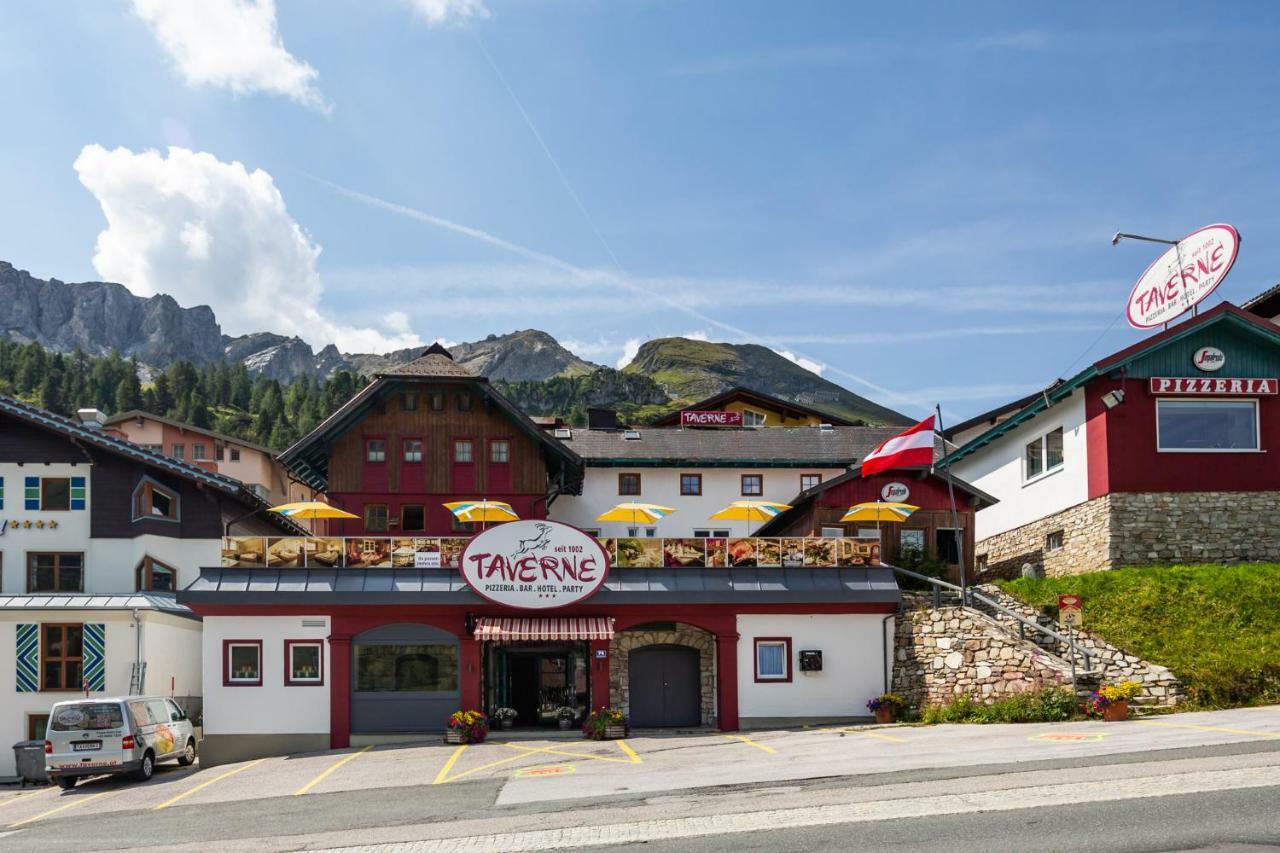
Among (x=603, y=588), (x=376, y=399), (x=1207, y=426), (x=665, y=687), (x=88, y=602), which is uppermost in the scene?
(x=376, y=399)

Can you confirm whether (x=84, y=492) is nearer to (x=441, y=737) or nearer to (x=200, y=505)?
(x=200, y=505)

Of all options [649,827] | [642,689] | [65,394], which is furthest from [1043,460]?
[65,394]

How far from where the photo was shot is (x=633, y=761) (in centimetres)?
2534

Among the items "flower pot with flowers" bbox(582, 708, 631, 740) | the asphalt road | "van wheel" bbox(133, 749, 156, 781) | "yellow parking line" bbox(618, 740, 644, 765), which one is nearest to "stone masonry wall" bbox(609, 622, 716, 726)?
"flower pot with flowers" bbox(582, 708, 631, 740)

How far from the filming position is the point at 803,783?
→ 1966 centimetres

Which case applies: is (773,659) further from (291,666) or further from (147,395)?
(147,395)

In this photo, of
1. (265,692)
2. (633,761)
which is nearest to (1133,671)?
(633,761)

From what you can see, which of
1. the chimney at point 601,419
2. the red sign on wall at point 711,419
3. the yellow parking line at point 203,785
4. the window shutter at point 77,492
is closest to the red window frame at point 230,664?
the yellow parking line at point 203,785

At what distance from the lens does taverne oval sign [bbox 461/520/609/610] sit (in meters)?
32.5

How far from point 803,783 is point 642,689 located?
14.7 meters

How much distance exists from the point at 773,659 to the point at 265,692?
13.5 metres

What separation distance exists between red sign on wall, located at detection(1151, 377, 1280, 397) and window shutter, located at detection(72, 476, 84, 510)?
34.0 m

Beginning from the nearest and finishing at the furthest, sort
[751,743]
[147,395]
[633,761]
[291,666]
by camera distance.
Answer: [633,761]
[751,743]
[291,666]
[147,395]

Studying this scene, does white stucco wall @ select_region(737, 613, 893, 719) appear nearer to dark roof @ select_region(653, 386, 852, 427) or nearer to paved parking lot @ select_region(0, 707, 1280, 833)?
paved parking lot @ select_region(0, 707, 1280, 833)
